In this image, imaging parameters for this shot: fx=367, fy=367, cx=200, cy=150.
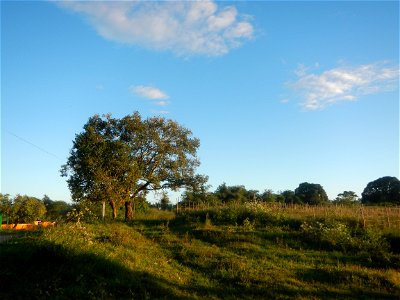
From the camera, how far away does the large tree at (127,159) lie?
32.2 metres

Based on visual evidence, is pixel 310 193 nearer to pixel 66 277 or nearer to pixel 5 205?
pixel 5 205

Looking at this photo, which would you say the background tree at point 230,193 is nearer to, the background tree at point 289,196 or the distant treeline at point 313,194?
the distant treeline at point 313,194

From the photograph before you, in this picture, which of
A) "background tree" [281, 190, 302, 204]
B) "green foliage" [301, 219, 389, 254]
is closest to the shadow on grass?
"green foliage" [301, 219, 389, 254]

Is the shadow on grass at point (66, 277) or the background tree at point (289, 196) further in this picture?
the background tree at point (289, 196)

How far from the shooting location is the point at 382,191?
7950cm

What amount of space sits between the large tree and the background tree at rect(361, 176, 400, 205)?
169 feet

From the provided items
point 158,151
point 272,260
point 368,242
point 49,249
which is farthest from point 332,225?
point 158,151

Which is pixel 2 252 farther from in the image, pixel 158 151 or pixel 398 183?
pixel 398 183

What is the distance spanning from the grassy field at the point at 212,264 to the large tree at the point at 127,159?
41.0 ft

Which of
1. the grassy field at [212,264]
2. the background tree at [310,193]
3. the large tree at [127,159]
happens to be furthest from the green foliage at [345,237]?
the background tree at [310,193]

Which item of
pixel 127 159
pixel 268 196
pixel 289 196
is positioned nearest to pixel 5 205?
pixel 127 159

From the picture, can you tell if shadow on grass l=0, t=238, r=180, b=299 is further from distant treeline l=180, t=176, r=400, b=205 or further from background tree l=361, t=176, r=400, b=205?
background tree l=361, t=176, r=400, b=205

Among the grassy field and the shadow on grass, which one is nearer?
the shadow on grass

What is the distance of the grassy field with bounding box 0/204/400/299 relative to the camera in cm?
1028
